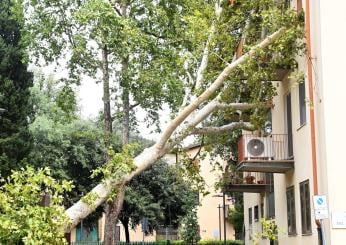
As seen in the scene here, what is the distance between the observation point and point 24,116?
1165 inches

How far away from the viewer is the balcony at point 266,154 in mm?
20344

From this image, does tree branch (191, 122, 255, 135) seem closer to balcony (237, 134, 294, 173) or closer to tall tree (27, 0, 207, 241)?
balcony (237, 134, 294, 173)

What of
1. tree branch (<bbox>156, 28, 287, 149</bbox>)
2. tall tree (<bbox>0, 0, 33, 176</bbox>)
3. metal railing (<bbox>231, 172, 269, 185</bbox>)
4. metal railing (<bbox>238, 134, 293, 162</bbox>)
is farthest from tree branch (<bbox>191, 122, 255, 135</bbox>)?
tall tree (<bbox>0, 0, 33, 176</bbox>)

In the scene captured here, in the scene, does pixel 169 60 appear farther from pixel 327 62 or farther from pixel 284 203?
pixel 327 62

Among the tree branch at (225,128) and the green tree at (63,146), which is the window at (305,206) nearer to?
the tree branch at (225,128)

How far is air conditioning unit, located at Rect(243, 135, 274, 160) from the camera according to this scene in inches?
812

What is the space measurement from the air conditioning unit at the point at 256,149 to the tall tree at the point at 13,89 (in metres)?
11.6

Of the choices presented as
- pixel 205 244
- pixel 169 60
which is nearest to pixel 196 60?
pixel 169 60

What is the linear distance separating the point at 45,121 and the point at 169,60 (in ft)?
42.8

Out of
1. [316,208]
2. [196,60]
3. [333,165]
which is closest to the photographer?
[316,208]

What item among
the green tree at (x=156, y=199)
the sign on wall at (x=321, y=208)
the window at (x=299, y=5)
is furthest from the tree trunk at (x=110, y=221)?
the green tree at (x=156, y=199)

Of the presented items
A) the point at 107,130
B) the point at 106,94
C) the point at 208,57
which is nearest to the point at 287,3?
the point at 208,57

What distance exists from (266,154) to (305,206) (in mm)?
2528

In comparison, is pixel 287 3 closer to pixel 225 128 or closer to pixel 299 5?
pixel 299 5
